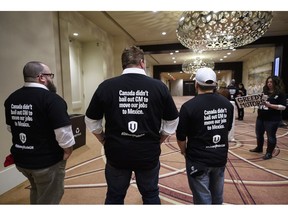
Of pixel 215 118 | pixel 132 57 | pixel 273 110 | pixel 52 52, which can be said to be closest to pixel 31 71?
pixel 132 57

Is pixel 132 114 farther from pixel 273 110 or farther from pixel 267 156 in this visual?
pixel 267 156

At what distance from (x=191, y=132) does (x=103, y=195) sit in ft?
4.73

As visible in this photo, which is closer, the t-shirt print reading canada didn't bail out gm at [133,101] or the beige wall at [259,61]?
the t-shirt print reading canada didn't bail out gm at [133,101]

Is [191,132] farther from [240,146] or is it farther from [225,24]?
[240,146]

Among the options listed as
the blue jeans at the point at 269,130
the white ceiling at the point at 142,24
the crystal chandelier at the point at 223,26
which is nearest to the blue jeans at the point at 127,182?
the crystal chandelier at the point at 223,26

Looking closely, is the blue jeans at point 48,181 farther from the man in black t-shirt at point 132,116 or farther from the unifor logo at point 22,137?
the man in black t-shirt at point 132,116

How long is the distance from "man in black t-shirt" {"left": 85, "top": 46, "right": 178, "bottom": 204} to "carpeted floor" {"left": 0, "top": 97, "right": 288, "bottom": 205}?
3.11ft

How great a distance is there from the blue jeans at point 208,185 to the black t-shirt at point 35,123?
3.60ft

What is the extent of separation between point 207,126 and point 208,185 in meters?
0.50

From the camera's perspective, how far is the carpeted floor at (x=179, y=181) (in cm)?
229

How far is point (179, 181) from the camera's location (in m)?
2.71

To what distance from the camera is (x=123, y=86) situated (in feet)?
4.50
